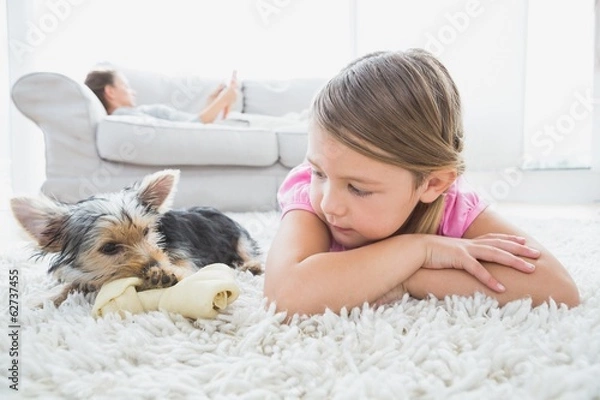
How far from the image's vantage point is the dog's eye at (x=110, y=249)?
40.7 inches

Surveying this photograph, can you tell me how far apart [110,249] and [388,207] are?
0.57m

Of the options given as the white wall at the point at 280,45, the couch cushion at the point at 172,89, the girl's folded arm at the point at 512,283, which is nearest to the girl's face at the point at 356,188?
the girl's folded arm at the point at 512,283

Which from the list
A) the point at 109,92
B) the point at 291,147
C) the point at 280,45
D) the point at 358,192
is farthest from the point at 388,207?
the point at 280,45

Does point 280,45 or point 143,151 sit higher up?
point 280,45

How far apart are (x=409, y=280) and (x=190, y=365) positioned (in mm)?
464

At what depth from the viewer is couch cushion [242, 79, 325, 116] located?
4312 mm

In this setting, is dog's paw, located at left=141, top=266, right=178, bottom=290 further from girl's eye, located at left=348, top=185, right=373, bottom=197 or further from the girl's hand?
the girl's hand

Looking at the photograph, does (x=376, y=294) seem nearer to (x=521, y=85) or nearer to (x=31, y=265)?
(x=31, y=265)

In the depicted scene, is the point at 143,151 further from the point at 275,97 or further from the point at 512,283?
the point at 512,283

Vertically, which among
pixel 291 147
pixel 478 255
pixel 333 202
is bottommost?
pixel 291 147

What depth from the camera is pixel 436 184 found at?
1.03 metres

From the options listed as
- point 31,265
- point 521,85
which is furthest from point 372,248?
point 521,85

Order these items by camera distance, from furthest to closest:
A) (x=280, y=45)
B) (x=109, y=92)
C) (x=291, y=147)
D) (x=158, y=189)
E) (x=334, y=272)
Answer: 1. (x=280, y=45)
2. (x=109, y=92)
3. (x=291, y=147)
4. (x=158, y=189)
5. (x=334, y=272)

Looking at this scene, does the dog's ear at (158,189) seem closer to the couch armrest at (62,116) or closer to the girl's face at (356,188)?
the girl's face at (356,188)
